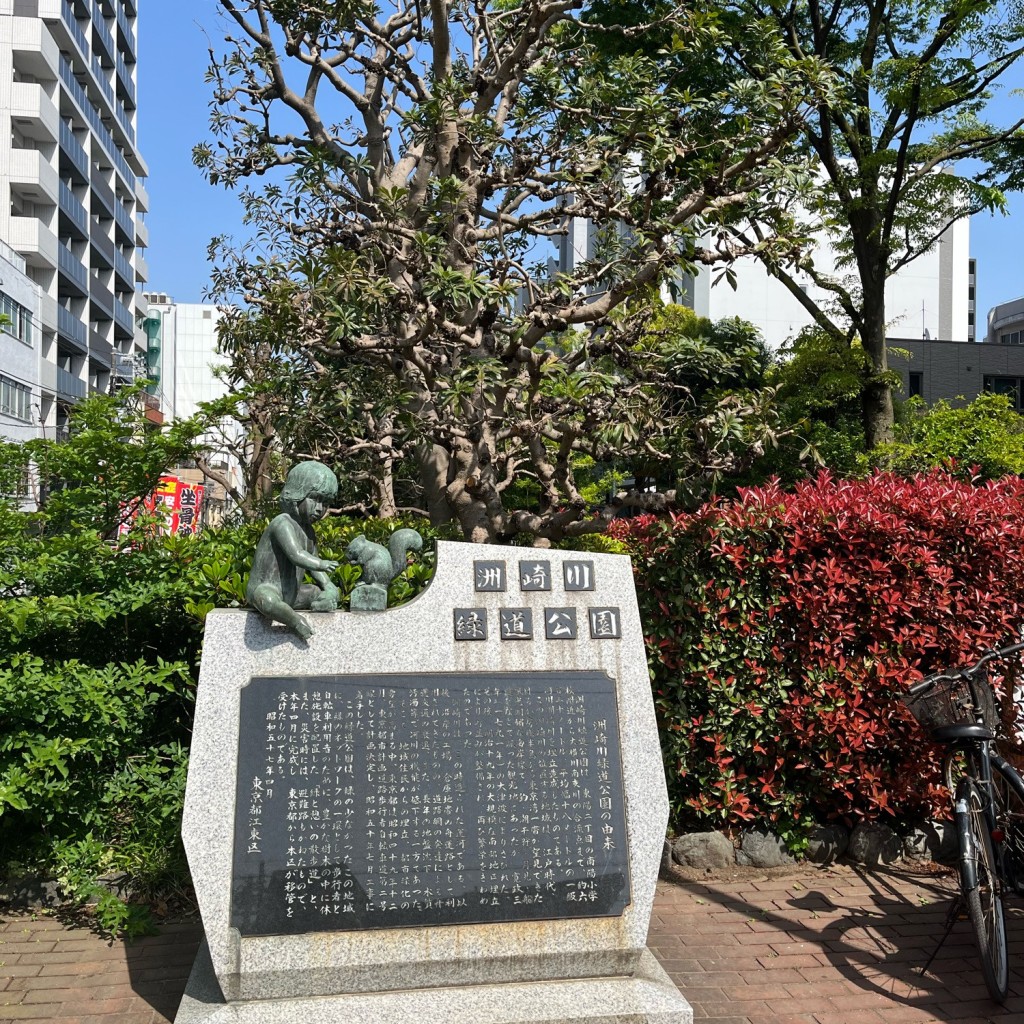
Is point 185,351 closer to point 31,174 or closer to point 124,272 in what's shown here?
point 124,272

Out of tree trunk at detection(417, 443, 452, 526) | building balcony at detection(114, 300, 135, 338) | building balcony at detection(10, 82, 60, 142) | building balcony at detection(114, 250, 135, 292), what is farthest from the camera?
building balcony at detection(114, 250, 135, 292)

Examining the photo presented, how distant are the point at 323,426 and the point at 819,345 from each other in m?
9.00

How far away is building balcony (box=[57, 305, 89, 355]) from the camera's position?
35.9m

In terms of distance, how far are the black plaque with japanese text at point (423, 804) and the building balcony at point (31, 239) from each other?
113 ft

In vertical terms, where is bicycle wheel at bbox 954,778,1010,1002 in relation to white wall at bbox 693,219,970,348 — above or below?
below

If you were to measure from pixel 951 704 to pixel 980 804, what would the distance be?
50cm

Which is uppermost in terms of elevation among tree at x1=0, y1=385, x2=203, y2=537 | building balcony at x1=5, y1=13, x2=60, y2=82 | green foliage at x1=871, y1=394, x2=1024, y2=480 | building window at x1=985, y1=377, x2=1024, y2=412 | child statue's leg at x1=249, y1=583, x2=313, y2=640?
building balcony at x1=5, y1=13, x2=60, y2=82

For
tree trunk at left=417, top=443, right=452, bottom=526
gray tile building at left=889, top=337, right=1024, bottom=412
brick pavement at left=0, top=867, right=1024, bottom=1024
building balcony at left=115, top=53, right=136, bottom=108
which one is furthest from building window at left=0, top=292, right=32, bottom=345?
gray tile building at left=889, top=337, right=1024, bottom=412

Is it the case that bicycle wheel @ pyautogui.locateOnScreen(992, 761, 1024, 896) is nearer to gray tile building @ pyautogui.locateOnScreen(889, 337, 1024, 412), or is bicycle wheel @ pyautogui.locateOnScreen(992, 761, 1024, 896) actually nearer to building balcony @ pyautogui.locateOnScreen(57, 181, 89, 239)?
gray tile building @ pyautogui.locateOnScreen(889, 337, 1024, 412)

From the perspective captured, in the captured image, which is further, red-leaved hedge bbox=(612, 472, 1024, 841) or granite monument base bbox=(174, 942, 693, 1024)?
red-leaved hedge bbox=(612, 472, 1024, 841)

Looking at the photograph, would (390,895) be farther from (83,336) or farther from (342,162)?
(83,336)

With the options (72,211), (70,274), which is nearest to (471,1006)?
(70,274)

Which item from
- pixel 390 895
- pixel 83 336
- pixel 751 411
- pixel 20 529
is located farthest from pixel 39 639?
pixel 83 336

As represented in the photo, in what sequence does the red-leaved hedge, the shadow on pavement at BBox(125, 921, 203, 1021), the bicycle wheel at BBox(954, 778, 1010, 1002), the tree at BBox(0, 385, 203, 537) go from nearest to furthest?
the bicycle wheel at BBox(954, 778, 1010, 1002), the shadow on pavement at BBox(125, 921, 203, 1021), the red-leaved hedge, the tree at BBox(0, 385, 203, 537)
